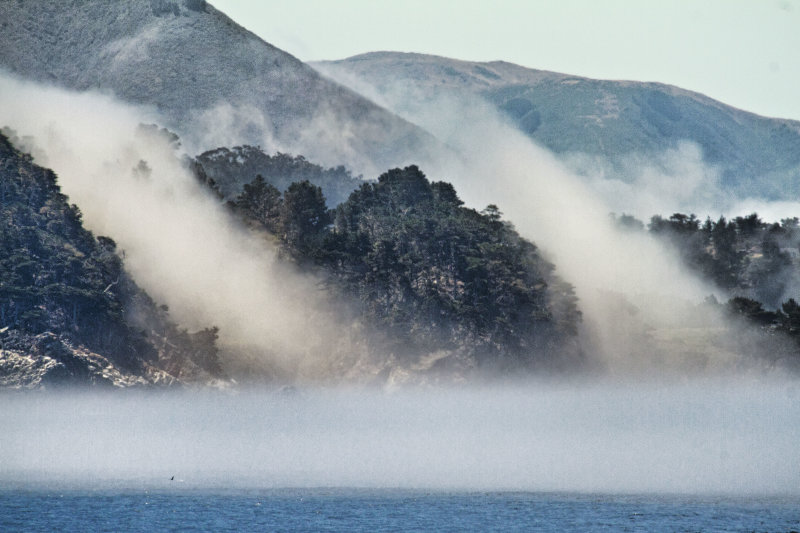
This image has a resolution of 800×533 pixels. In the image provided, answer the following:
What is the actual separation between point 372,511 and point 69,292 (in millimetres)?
73044

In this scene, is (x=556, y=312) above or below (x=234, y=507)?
above

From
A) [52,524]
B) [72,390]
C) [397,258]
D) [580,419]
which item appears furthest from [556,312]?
[52,524]

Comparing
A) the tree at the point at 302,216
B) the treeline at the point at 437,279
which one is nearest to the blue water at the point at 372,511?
the treeline at the point at 437,279

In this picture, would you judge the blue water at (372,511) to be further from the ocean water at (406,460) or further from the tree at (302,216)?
the tree at (302,216)

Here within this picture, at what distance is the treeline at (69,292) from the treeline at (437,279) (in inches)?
871

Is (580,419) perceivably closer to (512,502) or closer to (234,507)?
(512,502)

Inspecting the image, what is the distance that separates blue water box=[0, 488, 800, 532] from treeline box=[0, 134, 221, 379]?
56.3m

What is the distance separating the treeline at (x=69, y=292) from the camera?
438 ft

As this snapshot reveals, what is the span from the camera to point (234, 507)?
74375 millimetres

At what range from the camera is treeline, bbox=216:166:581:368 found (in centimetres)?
15600

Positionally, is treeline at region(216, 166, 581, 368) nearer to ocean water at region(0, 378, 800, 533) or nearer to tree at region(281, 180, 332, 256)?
tree at region(281, 180, 332, 256)

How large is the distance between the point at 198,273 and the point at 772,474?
101 meters

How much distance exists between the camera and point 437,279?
520ft

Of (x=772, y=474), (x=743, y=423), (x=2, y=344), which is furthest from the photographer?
(x=2, y=344)
